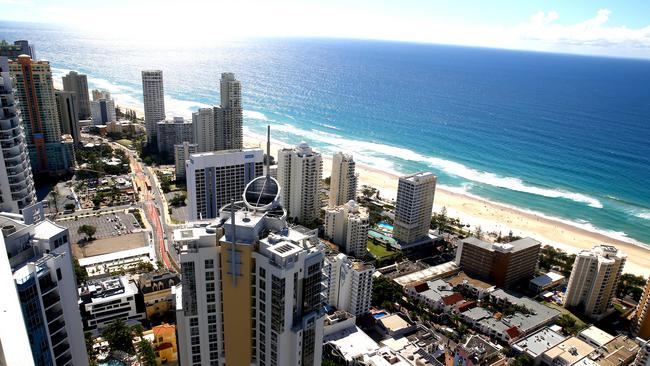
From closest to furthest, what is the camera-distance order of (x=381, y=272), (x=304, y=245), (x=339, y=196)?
1. (x=304, y=245)
2. (x=381, y=272)
3. (x=339, y=196)

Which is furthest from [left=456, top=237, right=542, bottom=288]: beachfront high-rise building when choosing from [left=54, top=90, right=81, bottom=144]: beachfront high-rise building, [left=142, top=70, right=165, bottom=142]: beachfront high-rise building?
[left=54, top=90, right=81, bottom=144]: beachfront high-rise building

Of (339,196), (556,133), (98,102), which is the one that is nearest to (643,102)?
(556,133)

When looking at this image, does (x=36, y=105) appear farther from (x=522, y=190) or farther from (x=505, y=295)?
(x=522, y=190)

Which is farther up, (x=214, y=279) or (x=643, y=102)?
(x=214, y=279)

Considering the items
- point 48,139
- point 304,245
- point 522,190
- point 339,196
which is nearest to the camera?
point 304,245

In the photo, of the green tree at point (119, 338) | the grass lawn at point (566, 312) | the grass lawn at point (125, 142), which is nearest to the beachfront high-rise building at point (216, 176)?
the green tree at point (119, 338)

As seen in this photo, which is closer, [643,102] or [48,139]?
[48,139]

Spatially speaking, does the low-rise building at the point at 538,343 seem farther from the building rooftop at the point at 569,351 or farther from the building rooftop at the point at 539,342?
the building rooftop at the point at 569,351

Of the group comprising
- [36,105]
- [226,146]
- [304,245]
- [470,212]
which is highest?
[304,245]
